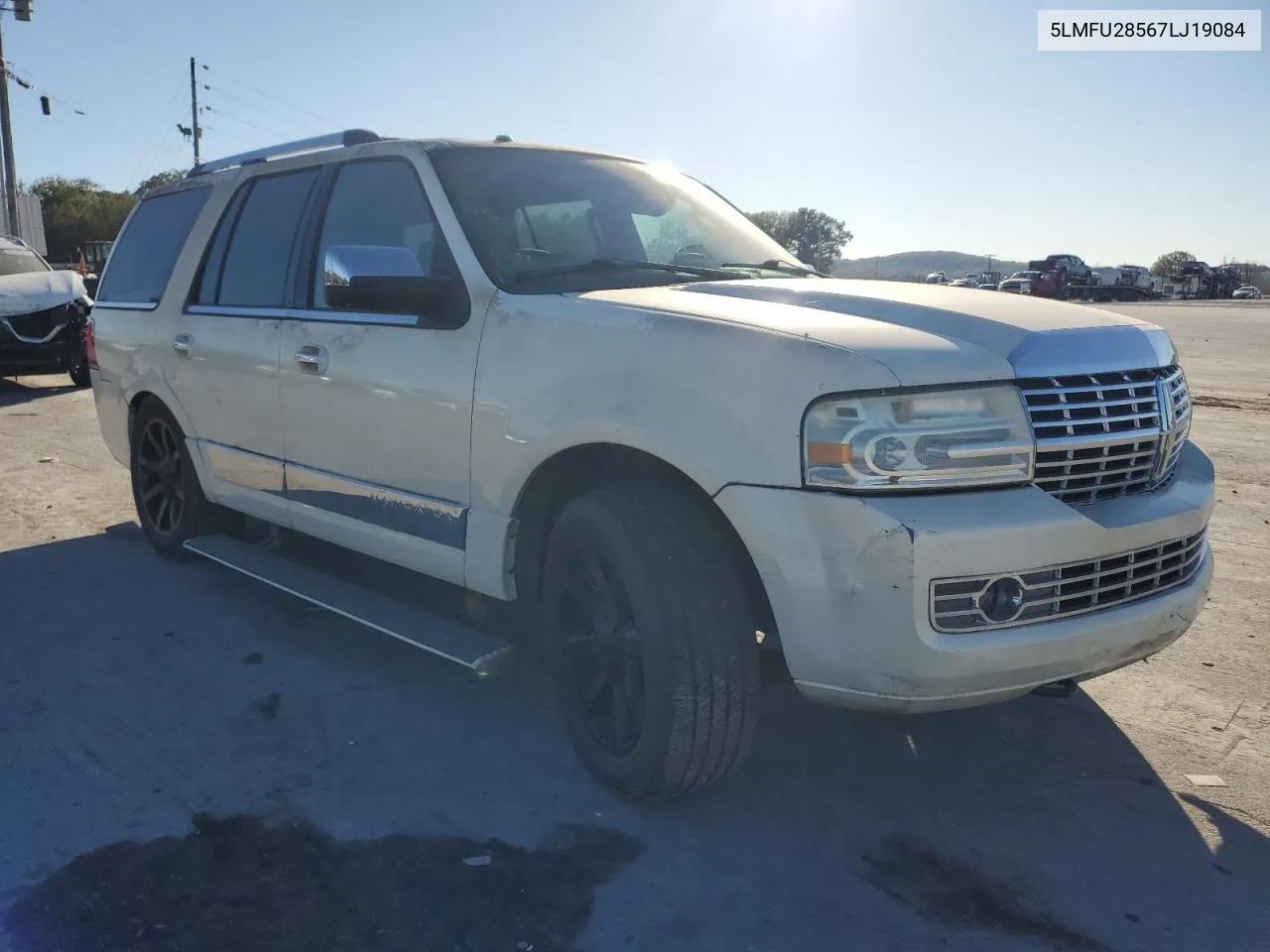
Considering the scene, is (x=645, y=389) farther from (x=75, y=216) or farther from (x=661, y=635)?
(x=75, y=216)

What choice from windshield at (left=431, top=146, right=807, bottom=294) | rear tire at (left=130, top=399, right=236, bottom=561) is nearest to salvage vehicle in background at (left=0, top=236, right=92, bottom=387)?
rear tire at (left=130, top=399, right=236, bottom=561)

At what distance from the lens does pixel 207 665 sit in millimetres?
3998

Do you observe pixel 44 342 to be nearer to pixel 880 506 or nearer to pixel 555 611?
pixel 555 611

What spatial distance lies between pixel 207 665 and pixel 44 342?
9.64m

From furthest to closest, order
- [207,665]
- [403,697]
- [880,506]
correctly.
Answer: [207,665] < [403,697] < [880,506]

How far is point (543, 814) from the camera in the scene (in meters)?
2.91

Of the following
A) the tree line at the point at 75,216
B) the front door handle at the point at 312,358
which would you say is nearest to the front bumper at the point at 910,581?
the front door handle at the point at 312,358

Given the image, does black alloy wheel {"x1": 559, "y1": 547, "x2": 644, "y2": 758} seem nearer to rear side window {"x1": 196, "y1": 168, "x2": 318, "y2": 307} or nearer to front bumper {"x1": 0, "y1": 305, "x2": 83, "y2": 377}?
rear side window {"x1": 196, "y1": 168, "x2": 318, "y2": 307}

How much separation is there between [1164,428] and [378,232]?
Result: 2.68m

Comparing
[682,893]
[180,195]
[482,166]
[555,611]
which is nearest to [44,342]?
[180,195]

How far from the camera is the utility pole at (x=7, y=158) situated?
30484mm

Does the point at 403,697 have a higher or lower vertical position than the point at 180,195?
lower

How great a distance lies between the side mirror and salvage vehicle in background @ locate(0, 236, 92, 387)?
1010 centimetres

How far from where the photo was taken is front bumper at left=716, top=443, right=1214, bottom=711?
2.38m
